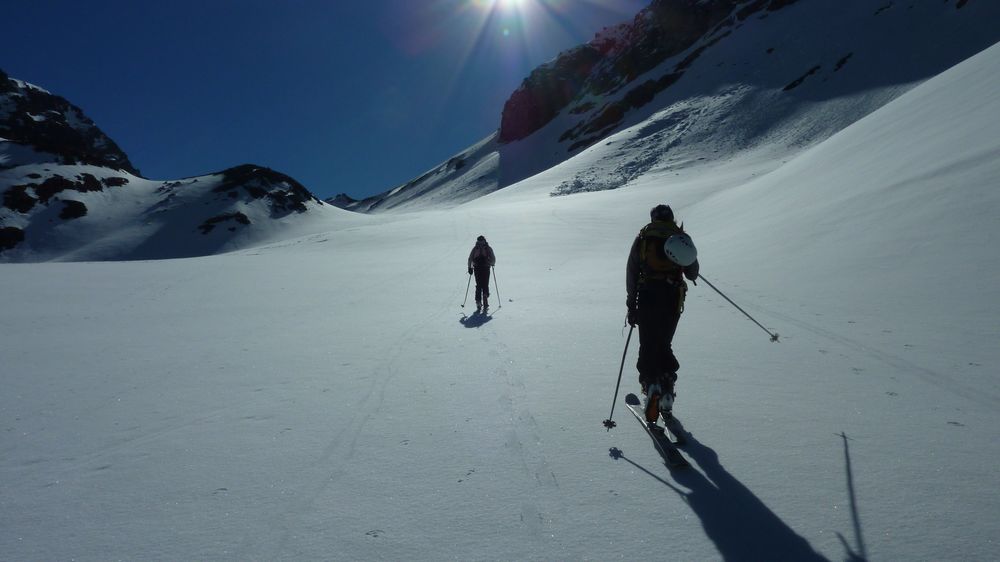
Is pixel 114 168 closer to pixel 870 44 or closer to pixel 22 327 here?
pixel 22 327

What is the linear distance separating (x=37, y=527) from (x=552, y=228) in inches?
995

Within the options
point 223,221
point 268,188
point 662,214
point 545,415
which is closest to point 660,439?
point 545,415

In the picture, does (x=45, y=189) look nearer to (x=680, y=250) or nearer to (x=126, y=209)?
(x=126, y=209)

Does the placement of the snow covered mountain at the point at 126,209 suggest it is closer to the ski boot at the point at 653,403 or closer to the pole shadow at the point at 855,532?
the ski boot at the point at 653,403

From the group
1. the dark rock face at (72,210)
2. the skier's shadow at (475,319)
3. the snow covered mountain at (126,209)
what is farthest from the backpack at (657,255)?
the dark rock face at (72,210)

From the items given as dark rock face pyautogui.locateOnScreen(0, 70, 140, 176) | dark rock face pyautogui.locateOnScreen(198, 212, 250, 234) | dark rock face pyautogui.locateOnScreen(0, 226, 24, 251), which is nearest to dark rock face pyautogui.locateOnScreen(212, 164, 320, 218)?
dark rock face pyautogui.locateOnScreen(198, 212, 250, 234)

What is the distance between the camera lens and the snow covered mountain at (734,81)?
51281 millimetres

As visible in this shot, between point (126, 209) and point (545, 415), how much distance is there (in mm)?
82412

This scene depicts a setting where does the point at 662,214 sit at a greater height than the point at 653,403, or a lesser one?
greater

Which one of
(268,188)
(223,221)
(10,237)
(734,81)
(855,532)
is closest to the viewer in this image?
(855,532)

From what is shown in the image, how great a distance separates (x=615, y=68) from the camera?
401 ft

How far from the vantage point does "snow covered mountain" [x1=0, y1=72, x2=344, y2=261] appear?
57.0 meters

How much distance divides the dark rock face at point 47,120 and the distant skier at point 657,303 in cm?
13070

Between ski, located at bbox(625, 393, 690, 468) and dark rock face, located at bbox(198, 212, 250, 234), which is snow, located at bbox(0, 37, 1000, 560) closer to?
ski, located at bbox(625, 393, 690, 468)
